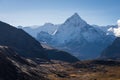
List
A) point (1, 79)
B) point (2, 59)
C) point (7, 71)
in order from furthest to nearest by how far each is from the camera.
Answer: point (2, 59), point (7, 71), point (1, 79)

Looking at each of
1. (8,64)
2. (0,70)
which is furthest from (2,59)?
(0,70)

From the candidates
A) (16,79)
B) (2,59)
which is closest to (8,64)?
(2,59)

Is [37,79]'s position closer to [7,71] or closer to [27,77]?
[27,77]

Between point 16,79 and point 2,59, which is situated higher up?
point 2,59

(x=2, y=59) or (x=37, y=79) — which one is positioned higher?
(x=2, y=59)

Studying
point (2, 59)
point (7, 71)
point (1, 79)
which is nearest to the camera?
point (1, 79)

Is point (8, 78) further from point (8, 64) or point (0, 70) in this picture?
point (8, 64)

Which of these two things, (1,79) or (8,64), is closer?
(1,79)

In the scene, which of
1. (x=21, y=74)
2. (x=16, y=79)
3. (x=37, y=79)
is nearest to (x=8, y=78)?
(x=16, y=79)
